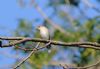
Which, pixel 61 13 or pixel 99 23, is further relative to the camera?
pixel 61 13

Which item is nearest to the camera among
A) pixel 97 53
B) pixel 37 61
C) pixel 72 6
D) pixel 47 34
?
pixel 47 34

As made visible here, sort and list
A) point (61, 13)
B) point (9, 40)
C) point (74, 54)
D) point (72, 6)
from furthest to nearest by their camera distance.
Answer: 1. point (61, 13)
2. point (72, 6)
3. point (74, 54)
4. point (9, 40)

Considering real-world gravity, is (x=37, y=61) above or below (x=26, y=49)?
below

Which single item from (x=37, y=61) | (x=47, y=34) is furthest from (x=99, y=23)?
(x=47, y=34)

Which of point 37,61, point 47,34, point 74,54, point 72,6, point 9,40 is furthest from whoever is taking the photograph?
point 72,6

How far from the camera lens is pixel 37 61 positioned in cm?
993

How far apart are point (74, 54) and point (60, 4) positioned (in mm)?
2030

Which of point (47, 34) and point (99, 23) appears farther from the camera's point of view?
point (99, 23)

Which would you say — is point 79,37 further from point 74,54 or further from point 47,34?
point 47,34

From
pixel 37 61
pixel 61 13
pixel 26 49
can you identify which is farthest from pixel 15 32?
pixel 26 49

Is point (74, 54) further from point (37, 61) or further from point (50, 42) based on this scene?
point (50, 42)

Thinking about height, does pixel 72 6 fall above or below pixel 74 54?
above

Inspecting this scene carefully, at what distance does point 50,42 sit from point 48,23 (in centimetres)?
767

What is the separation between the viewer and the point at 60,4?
1327 centimetres
